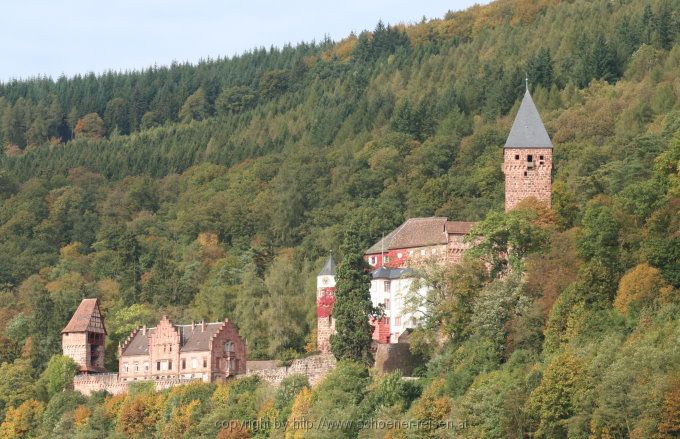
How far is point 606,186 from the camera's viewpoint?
272ft

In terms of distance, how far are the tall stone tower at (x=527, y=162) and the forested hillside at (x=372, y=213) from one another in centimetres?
103

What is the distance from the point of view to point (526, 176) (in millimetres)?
79875

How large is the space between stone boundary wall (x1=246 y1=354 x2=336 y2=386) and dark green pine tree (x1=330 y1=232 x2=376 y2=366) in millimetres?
2026

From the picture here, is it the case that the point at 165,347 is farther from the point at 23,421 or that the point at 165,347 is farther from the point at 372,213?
the point at 372,213

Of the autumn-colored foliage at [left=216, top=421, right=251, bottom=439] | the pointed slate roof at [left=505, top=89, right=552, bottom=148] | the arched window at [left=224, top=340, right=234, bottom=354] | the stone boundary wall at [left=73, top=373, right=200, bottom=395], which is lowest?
the autumn-colored foliage at [left=216, top=421, right=251, bottom=439]

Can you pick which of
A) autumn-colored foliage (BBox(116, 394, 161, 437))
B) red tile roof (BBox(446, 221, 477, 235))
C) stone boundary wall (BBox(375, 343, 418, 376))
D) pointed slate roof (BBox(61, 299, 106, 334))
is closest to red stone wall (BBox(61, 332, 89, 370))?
pointed slate roof (BBox(61, 299, 106, 334))

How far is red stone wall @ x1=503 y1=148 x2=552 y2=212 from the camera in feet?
260

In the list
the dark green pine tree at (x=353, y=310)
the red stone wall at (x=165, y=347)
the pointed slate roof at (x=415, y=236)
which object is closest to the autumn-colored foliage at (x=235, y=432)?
the dark green pine tree at (x=353, y=310)

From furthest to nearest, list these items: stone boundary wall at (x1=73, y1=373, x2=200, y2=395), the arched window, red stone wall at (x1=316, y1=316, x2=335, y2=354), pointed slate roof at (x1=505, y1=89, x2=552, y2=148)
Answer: stone boundary wall at (x1=73, y1=373, x2=200, y2=395) < the arched window < pointed slate roof at (x1=505, y1=89, x2=552, y2=148) < red stone wall at (x1=316, y1=316, x2=335, y2=354)

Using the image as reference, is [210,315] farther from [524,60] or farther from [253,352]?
[524,60]

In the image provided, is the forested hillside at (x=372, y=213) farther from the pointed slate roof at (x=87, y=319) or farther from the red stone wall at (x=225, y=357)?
the pointed slate roof at (x=87, y=319)

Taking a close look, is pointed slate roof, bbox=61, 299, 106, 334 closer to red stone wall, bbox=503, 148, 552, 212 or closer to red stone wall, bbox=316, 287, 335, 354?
red stone wall, bbox=316, 287, 335, 354

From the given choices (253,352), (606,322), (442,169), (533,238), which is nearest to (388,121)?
(442,169)

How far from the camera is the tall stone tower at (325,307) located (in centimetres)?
8044
